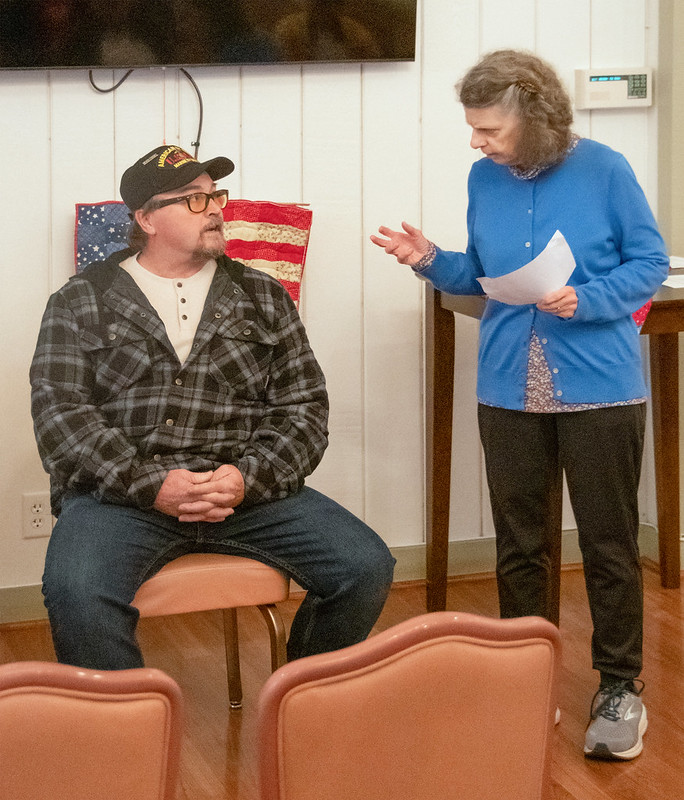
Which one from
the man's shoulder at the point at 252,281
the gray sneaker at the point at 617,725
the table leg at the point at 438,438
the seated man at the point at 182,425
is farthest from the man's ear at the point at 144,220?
the gray sneaker at the point at 617,725

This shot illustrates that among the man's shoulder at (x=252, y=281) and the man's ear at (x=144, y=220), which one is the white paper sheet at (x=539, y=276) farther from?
the man's ear at (x=144, y=220)

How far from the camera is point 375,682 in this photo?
39.2 inches

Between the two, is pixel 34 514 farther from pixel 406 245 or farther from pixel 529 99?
pixel 529 99

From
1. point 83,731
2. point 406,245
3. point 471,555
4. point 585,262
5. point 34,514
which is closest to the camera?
point 83,731

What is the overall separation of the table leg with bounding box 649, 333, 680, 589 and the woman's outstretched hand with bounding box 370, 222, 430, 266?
1051 mm

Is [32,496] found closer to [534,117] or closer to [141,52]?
[141,52]

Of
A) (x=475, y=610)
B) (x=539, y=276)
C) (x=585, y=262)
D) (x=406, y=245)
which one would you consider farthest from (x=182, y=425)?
(x=475, y=610)

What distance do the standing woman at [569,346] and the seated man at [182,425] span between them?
1.22 feet

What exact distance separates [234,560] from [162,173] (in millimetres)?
809

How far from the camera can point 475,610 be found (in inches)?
123

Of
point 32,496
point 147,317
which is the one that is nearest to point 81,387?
point 147,317

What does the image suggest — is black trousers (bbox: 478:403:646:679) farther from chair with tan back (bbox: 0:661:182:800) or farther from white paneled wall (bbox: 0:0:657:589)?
chair with tan back (bbox: 0:661:182:800)

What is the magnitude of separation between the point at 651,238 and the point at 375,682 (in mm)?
1398

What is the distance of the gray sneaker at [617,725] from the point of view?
2230 mm
